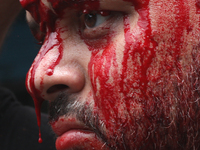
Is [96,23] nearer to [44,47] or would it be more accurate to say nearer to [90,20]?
[90,20]

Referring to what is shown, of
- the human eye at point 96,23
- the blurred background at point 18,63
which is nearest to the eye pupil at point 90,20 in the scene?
the human eye at point 96,23

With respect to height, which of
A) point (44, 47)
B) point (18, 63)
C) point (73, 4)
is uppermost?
point (73, 4)

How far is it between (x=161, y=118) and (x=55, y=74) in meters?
0.31

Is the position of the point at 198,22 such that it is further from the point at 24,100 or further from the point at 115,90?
the point at 24,100

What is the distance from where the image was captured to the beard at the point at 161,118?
2.07 feet

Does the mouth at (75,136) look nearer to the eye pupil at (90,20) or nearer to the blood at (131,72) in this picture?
the blood at (131,72)

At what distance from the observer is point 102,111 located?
2.23 ft

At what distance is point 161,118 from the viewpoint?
0.64 meters

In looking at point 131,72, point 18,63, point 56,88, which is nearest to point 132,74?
point 131,72

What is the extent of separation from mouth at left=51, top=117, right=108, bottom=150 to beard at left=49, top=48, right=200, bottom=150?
0.04 meters

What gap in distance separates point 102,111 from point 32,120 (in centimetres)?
98

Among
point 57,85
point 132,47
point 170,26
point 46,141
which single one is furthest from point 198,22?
point 46,141

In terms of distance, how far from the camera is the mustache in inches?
27.0

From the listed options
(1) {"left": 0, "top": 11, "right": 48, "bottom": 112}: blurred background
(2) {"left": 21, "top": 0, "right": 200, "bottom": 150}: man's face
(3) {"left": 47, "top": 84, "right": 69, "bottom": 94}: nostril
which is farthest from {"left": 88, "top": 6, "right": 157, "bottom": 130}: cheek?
(1) {"left": 0, "top": 11, "right": 48, "bottom": 112}: blurred background
